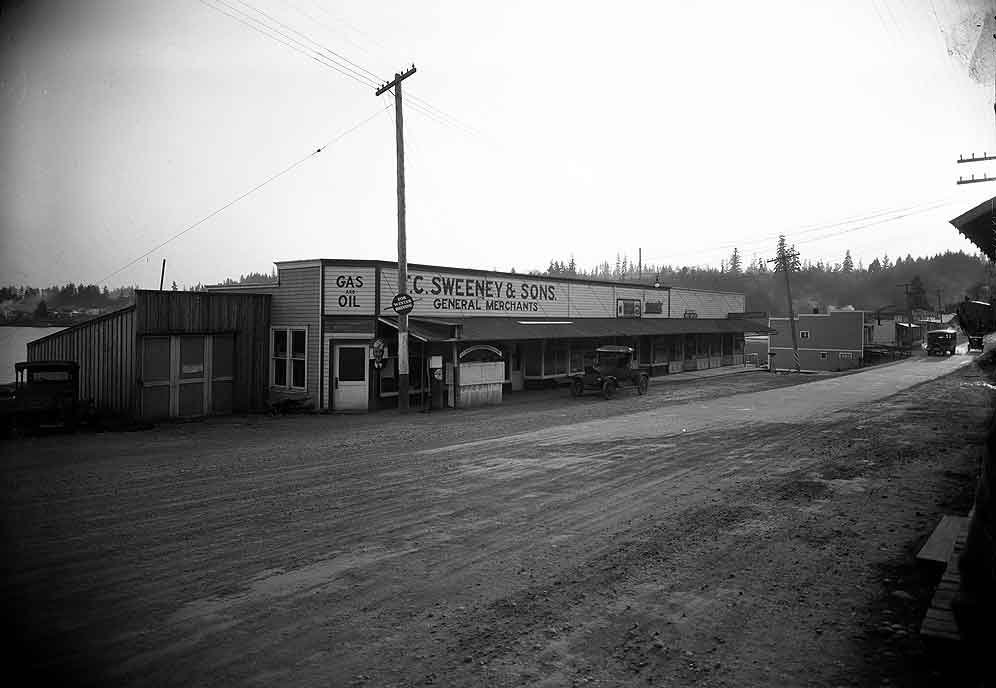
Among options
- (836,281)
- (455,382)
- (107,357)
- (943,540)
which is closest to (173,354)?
(107,357)

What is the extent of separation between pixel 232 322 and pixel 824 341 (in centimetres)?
5702

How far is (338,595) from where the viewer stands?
5.36 meters

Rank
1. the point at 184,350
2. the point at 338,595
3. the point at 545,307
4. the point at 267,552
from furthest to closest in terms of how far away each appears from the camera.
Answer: the point at 545,307 → the point at 184,350 → the point at 267,552 → the point at 338,595

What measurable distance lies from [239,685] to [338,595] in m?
1.45

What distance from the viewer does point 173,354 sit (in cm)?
1711

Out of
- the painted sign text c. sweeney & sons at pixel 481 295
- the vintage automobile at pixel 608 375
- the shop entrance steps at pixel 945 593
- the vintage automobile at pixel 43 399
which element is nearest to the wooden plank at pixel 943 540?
the shop entrance steps at pixel 945 593

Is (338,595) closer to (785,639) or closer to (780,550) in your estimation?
(785,639)

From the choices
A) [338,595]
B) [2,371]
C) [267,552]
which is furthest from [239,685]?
[2,371]

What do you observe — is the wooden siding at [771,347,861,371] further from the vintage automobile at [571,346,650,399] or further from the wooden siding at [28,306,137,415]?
the wooden siding at [28,306,137,415]

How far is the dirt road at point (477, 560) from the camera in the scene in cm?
429

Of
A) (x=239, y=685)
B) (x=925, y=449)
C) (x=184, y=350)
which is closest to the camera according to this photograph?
(x=239, y=685)

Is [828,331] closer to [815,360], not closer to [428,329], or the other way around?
[815,360]

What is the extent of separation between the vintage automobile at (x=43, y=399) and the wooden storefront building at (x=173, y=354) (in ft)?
4.04

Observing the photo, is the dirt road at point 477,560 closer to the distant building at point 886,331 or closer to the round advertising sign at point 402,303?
the round advertising sign at point 402,303
